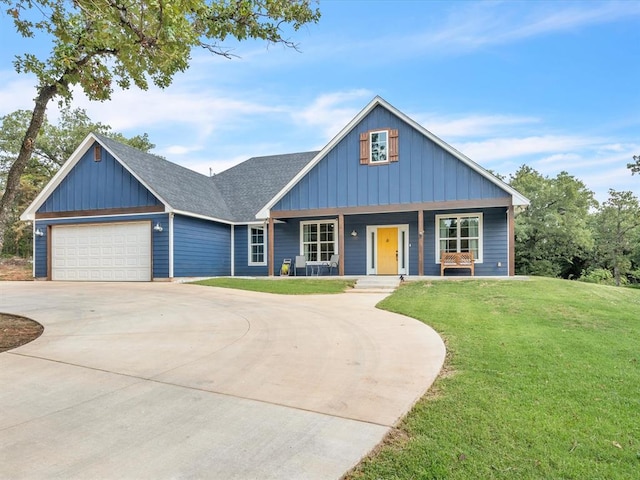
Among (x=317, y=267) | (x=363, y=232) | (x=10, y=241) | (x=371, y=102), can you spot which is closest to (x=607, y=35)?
(x=371, y=102)

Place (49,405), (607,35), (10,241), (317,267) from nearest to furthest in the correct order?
(49,405)
(607,35)
(317,267)
(10,241)

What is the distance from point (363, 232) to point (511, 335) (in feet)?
36.2

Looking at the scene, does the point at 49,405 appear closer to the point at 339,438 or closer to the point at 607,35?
the point at 339,438

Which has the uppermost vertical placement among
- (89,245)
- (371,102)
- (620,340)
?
(371,102)

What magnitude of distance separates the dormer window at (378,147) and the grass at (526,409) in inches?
368

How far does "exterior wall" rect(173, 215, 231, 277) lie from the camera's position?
51.7 ft

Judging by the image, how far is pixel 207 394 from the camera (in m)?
3.62

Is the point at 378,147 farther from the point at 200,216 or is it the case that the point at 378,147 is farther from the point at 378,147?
the point at 200,216

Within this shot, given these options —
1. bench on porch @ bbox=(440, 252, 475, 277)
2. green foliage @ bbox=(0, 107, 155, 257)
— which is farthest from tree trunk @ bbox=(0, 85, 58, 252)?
green foliage @ bbox=(0, 107, 155, 257)

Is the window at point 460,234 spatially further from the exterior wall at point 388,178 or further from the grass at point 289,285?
the grass at point 289,285

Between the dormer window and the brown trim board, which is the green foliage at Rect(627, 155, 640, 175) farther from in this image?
the dormer window

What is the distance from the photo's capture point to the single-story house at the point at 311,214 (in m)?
14.5

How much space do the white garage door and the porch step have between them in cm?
838

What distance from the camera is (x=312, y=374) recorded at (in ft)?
13.8
